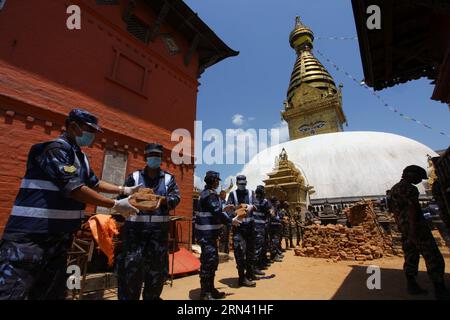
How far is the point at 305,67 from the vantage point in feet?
142

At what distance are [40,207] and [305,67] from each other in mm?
47853

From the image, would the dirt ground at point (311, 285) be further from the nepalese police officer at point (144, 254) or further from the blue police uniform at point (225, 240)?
the blue police uniform at point (225, 240)

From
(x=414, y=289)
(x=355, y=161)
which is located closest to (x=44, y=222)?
(x=414, y=289)

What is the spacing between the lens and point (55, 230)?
202 centimetres

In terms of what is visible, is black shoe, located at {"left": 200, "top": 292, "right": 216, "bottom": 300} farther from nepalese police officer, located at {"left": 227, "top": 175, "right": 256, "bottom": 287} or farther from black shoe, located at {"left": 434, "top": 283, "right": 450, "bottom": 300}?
black shoe, located at {"left": 434, "top": 283, "right": 450, "bottom": 300}

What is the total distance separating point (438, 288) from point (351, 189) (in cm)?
2162

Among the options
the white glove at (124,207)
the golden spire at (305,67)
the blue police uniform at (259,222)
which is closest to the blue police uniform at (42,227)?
the white glove at (124,207)

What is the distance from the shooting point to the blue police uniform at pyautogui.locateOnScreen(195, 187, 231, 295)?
4312 millimetres

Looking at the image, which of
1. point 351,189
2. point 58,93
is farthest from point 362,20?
point 351,189

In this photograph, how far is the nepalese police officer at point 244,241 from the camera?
5.28 metres

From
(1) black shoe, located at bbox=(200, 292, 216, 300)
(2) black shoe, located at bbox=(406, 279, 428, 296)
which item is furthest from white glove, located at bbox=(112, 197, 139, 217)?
(2) black shoe, located at bbox=(406, 279, 428, 296)

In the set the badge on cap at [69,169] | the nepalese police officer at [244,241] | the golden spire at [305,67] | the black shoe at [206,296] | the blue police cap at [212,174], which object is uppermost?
the golden spire at [305,67]

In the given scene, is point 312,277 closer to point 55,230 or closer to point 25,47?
point 55,230

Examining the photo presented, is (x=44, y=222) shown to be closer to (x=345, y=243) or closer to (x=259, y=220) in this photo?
(x=259, y=220)
